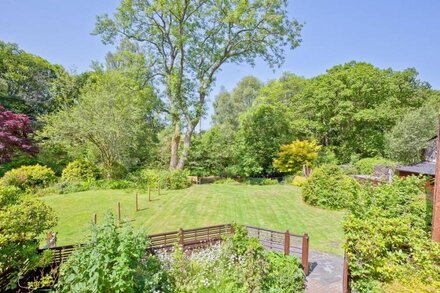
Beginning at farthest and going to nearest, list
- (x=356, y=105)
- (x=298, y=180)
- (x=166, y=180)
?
1. (x=356, y=105)
2. (x=298, y=180)
3. (x=166, y=180)

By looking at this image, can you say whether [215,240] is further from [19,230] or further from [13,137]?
[13,137]

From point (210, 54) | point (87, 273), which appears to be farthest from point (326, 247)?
point (210, 54)

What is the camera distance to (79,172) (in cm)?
1753

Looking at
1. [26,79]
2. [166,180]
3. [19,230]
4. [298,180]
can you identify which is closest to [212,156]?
[166,180]

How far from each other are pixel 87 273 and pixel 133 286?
0.81 meters

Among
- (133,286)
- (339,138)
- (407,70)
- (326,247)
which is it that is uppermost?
(407,70)

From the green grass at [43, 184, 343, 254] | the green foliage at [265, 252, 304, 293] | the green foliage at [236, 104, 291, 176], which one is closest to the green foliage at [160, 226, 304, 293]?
the green foliage at [265, 252, 304, 293]

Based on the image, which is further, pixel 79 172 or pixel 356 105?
pixel 356 105

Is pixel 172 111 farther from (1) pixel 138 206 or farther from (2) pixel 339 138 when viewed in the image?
(2) pixel 339 138

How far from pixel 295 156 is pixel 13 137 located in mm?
19574

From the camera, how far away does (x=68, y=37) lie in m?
14.4

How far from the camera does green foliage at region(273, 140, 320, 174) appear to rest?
68.6 ft

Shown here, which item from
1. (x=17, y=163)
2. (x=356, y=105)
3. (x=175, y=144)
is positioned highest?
(x=356, y=105)

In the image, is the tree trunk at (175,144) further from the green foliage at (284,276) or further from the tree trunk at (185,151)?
the green foliage at (284,276)
